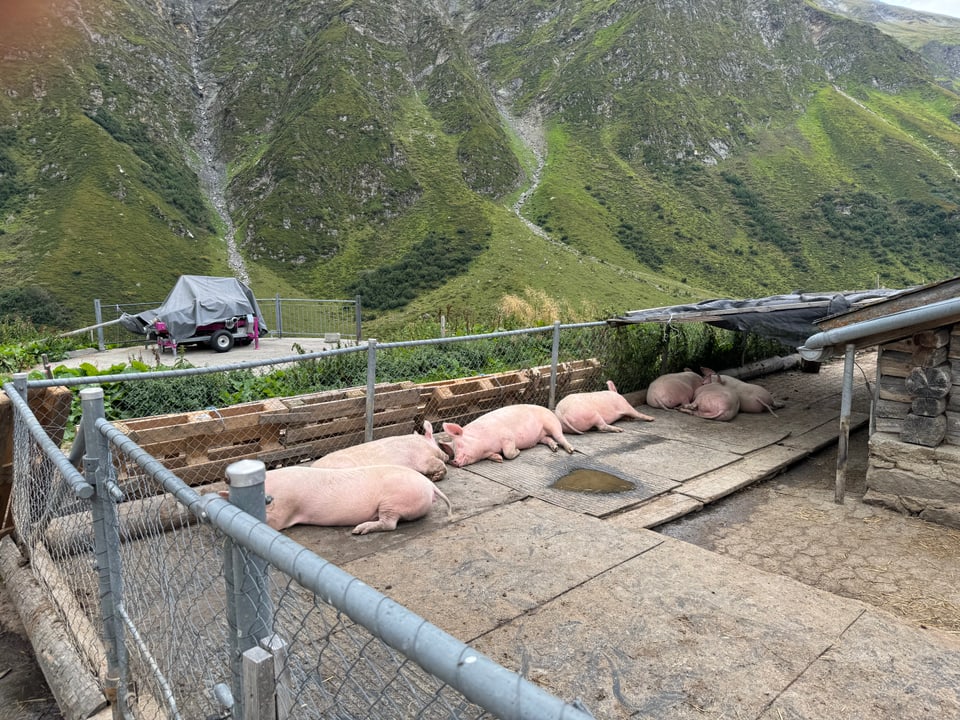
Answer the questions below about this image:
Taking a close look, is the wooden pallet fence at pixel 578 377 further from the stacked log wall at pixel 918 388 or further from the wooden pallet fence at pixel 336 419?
the stacked log wall at pixel 918 388

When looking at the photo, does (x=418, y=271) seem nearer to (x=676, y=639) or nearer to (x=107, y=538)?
(x=676, y=639)

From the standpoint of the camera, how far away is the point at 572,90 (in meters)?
87.9

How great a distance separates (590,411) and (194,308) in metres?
15.8

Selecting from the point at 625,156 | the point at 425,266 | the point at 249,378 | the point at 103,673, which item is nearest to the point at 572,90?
the point at 625,156

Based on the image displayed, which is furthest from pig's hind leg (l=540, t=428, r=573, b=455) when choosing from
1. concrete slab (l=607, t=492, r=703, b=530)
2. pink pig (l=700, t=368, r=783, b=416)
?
pink pig (l=700, t=368, r=783, b=416)

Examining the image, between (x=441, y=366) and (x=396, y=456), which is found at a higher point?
(x=441, y=366)

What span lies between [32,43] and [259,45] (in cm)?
2801

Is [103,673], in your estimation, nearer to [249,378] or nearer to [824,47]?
[249,378]

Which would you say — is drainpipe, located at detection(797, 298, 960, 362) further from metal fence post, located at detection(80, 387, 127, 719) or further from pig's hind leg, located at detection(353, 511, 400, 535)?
metal fence post, located at detection(80, 387, 127, 719)

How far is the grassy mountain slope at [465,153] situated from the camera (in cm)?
4928

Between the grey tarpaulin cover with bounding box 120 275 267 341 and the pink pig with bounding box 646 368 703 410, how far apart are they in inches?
608

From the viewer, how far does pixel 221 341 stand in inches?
786

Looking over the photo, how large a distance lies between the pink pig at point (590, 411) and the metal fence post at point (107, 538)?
6.24m

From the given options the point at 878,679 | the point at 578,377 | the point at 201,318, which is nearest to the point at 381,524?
the point at 878,679
